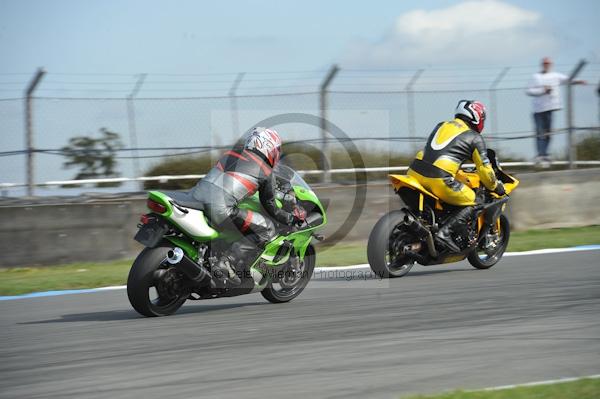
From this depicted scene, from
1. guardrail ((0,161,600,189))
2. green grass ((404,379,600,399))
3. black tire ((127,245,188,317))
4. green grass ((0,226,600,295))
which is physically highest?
guardrail ((0,161,600,189))

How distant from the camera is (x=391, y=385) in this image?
507 cm

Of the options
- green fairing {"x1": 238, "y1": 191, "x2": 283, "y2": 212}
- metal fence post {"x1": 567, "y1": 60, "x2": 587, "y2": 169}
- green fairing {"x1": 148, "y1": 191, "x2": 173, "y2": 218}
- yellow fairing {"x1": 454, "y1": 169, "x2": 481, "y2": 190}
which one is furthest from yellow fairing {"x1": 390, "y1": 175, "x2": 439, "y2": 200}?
metal fence post {"x1": 567, "y1": 60, "x2": 587, "y2": 169}

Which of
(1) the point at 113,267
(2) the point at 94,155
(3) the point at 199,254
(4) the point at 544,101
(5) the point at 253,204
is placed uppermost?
(4) the point at 544,101

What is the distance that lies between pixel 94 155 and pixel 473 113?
19.3ft

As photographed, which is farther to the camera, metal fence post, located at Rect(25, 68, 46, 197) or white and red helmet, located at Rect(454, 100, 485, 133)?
metal fence post, located at Rect(25, 68, 46, 197)

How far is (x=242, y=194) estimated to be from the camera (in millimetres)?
7711

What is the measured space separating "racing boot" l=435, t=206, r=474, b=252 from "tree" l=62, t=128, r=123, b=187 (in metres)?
5.50

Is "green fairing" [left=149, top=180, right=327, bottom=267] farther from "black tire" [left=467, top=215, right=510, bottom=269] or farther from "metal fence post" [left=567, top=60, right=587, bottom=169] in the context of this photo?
"metal fence post" [left=567, top=60, right=587, bottom=169]

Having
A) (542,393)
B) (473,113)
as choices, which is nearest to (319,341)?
(542,393)

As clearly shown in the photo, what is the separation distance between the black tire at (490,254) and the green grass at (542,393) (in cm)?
527

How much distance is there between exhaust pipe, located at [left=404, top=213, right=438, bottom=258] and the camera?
9391 millimetres

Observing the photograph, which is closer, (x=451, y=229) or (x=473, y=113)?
(x=451, y=229)

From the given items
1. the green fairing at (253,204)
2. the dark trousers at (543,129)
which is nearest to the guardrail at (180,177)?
the dark trousers at (543,129)

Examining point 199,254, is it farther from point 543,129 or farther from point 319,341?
point 543,129
